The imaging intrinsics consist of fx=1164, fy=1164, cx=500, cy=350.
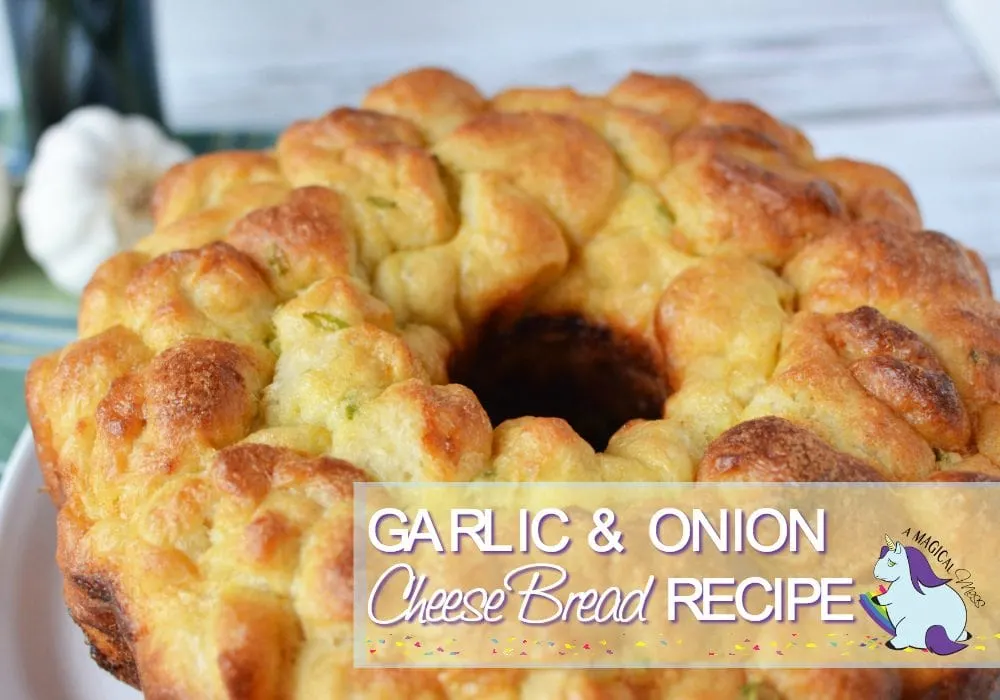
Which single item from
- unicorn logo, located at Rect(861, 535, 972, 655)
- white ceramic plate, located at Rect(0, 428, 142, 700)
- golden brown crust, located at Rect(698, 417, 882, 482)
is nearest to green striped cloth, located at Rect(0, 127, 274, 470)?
white ceramic plate, located at Rect(0, 428, 142, 700)

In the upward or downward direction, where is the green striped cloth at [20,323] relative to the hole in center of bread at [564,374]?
downward

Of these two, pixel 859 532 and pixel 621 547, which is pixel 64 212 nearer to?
pixel 621 547

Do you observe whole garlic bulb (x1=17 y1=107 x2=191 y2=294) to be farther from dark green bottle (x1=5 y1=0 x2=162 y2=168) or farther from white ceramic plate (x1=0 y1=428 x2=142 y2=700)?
white ceramic plate (x1=0 y1=428 x2=142 y2=700)

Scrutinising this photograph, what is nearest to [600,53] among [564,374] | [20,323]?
[20,323]

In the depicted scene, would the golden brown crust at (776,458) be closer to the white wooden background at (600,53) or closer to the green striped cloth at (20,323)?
the green striped cloth at (20,323)

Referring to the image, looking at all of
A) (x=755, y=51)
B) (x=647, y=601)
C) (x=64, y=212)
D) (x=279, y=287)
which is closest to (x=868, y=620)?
(x=647, y=601)

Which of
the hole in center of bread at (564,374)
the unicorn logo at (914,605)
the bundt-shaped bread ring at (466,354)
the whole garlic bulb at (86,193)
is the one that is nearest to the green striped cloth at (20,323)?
the whole garlic bulb at (86,193)
